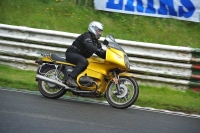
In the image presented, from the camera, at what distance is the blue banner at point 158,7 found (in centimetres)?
1310

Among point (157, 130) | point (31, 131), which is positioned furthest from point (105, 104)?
point (31, 131)

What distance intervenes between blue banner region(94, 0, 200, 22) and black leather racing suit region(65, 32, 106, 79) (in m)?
4.17

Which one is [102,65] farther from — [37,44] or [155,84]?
[37,44]

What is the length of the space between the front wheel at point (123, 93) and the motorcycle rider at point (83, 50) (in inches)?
27.7

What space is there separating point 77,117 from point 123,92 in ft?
5.77

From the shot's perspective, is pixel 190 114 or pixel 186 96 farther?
pixel 186 96

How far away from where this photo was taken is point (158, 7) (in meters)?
13.4

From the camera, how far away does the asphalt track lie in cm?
684

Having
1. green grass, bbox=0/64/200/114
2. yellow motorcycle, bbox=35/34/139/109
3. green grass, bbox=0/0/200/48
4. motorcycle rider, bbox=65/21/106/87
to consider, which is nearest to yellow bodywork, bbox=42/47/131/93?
yellow motorcycle, bbox=35/34/139/109

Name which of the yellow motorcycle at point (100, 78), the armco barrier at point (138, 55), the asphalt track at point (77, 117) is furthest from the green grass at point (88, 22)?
the asphalt track at point (77, 117)

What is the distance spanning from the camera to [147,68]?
1122 centimetres

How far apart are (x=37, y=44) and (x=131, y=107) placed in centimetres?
380

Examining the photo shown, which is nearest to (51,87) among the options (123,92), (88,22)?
(123,92)

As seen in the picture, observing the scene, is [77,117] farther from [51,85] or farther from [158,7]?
[158,7]
